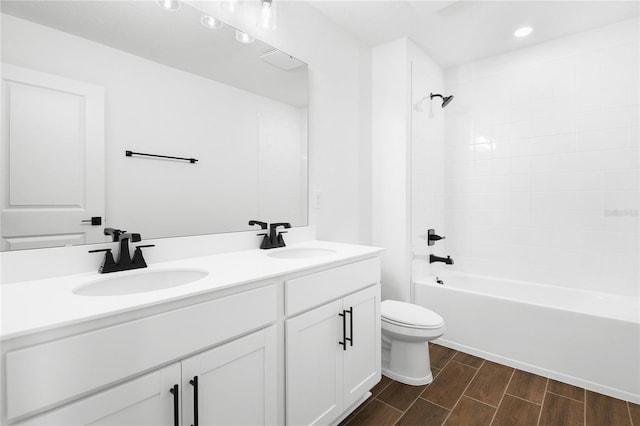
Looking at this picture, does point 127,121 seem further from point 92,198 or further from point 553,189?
point 553,189

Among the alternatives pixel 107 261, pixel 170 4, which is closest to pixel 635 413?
pixel 107 261

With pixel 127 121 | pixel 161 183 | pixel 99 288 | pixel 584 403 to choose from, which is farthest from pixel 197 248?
pixel 584 403

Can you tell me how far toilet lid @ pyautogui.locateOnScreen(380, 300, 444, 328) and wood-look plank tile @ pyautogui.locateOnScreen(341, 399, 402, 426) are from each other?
0.47 meters

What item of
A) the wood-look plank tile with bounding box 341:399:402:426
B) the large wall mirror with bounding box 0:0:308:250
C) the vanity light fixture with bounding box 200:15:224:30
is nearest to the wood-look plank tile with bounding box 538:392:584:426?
the wood-look plank tile with bounding box 341:399:402:426

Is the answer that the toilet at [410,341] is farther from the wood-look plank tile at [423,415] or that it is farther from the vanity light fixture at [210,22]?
the vanity light fixture at [210,22]

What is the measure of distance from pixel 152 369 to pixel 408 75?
2.49 m

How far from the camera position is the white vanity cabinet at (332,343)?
128 centimetres

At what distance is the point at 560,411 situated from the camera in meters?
1.70

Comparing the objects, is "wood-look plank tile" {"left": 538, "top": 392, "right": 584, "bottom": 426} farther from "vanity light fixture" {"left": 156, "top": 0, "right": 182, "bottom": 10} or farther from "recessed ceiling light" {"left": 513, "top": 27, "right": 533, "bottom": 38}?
"vanity light fixture" {"left": 156, "top": 0, "right": 182, "bottom": 10}

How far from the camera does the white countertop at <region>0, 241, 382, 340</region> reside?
73 cm

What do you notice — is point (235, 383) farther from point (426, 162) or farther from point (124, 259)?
point (426, 162)

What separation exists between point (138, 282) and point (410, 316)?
155cm

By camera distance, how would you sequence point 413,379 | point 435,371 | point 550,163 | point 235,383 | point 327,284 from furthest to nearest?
point 550,163 < point 435,371 < point 413,379 < point 327,284 < point 235,383

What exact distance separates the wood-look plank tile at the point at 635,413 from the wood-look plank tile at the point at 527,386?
1.25 feet
